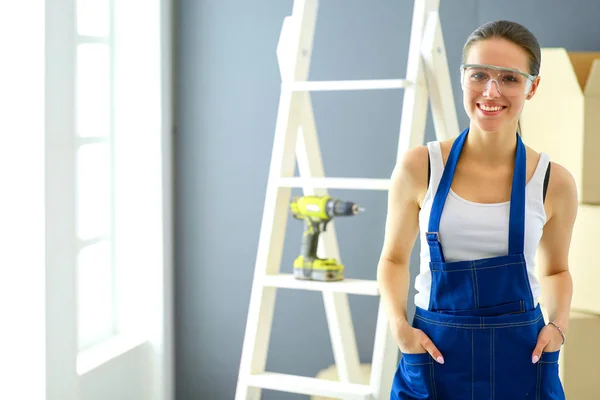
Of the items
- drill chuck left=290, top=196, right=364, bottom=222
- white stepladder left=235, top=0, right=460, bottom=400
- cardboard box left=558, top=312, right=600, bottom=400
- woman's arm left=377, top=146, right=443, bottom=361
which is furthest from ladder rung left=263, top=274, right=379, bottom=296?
cardboard box left=558, top=312, right=600, bottom=400

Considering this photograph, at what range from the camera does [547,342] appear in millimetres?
1863

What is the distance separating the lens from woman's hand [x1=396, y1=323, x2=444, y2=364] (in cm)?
184

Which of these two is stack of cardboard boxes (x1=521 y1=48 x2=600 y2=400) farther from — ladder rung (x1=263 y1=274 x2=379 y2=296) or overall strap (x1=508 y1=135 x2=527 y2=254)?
overall strap (x1=508 y1=135 x2=527 y2=254)

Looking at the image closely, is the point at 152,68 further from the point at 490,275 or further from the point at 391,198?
the point at 490,275

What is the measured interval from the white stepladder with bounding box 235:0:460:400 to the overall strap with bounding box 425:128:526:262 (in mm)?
648

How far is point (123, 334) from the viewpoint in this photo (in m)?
3.38

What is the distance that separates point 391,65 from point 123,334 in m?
1.45

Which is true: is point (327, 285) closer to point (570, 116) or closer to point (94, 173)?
point (570, 116)

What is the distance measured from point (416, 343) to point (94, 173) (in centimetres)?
171

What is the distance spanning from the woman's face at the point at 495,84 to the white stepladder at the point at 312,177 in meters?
0.71

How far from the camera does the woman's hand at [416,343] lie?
1845 mm
